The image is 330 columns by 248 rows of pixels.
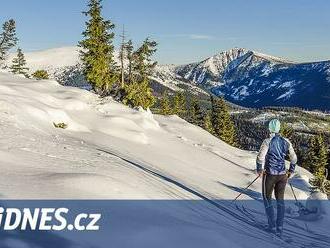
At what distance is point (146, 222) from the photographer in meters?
10.3

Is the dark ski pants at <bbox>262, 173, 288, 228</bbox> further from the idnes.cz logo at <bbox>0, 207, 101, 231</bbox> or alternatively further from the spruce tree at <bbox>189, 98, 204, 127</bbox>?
the spruce tree at <bbox>189, 98, 204, 127</bbox>

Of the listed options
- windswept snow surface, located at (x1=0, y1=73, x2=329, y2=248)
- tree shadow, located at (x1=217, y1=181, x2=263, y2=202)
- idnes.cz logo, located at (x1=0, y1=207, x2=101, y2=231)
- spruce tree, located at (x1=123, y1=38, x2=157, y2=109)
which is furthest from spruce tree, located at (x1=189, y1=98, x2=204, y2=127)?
idnes.cz logo, located at (x1=0, y1=207, x2=101, y2=231)

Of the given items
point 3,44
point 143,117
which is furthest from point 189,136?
point 3,44

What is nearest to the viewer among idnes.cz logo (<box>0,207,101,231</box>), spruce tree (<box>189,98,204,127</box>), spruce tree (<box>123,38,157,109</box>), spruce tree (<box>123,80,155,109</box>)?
idnes.cz logo (<box>0,207,101,231</box>)

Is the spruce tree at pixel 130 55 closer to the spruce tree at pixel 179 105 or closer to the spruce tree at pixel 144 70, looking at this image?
the spruce tree at pixel 144 70

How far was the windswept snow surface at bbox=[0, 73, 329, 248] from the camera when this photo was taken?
36.4ft

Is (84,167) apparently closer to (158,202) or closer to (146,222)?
(158,202)

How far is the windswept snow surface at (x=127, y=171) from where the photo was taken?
36.4ft

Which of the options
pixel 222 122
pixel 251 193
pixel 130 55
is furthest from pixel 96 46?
pixel 251 193

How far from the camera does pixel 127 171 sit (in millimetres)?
15500

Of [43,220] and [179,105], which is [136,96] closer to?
[179,105]

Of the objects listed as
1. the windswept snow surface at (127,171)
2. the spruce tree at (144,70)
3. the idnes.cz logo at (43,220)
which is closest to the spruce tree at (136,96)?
the spruce tree at (144,70)

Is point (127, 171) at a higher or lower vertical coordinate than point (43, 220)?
lower

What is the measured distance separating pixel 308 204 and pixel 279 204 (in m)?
8.29
